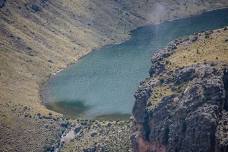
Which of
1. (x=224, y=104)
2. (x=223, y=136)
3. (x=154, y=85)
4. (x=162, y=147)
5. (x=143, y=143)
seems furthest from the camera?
(x=154, y=85)

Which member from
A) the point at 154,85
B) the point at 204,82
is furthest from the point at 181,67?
the point at 204,82

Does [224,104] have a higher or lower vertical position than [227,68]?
lower

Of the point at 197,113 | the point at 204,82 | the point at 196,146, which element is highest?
the point at 204,82

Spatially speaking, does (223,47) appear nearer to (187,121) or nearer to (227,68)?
(227,68)

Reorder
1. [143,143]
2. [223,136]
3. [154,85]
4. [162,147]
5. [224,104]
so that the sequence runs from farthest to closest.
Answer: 1. [154,85]
2. [143,143]
3. [162,147]
4. [224,104]
5. [223,136]

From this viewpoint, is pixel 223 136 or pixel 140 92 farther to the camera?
pixel 140 92

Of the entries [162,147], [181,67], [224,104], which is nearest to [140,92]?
[181,67]
